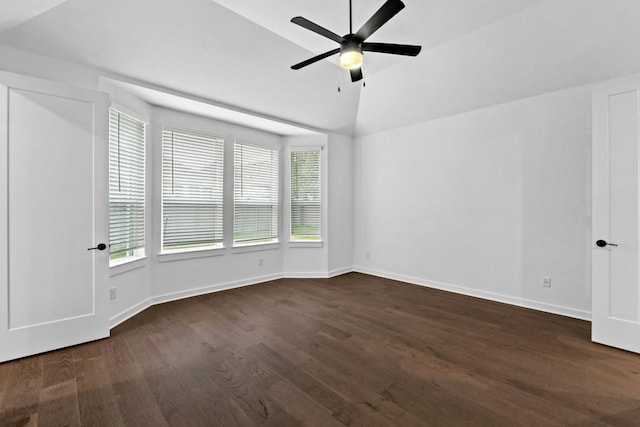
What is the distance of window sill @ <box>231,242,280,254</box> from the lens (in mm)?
4720

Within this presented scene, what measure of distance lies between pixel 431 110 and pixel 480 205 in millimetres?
1674

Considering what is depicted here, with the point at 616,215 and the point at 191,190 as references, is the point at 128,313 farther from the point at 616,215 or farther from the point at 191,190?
the point at 616,215

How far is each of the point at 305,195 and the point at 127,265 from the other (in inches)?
120

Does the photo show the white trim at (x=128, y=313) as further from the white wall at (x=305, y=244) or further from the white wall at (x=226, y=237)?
the white wall at (x=305, y=244)

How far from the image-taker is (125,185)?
3.41m

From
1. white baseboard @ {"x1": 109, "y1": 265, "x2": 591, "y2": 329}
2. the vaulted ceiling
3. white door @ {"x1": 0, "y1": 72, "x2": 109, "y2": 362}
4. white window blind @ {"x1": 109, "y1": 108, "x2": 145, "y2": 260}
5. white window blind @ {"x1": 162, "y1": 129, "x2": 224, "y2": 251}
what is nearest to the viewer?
white door @ {"x1": 0, "y1": 72, "x2": 109, "y2": 362}

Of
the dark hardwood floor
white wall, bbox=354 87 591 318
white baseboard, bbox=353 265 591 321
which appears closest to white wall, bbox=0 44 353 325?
the dark hardwood floor

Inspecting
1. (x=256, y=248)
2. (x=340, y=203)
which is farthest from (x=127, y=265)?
(x=340, y=203)

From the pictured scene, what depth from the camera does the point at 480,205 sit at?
165 inches

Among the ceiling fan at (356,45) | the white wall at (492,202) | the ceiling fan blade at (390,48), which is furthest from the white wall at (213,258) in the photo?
the ceiling fan blade at (390,48)

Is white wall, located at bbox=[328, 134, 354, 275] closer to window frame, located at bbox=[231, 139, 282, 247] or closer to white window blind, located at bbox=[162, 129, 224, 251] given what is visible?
window frame, located at bbox=[231, 139, 282, 247]

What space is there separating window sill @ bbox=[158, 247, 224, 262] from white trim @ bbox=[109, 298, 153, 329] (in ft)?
1.92

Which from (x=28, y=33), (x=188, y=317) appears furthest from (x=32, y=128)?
(x=188, y=317)

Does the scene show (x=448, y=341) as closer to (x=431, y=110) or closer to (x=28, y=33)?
(x=431, y=110)
